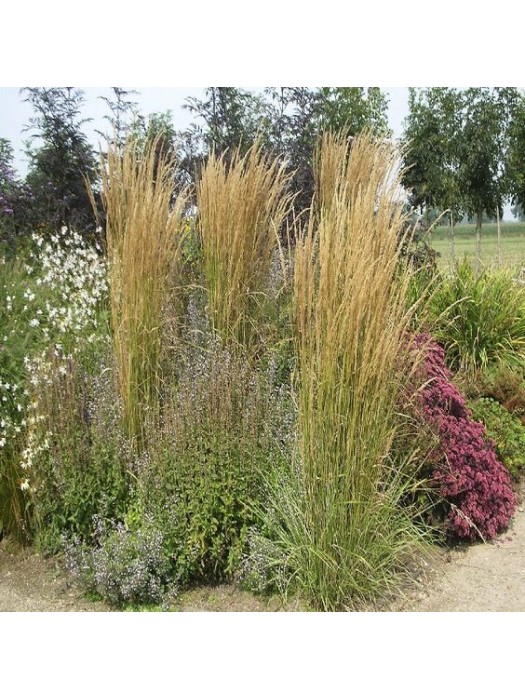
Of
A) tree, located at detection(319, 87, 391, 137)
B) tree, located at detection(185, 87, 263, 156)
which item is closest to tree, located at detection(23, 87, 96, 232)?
tree, located at detection(185, 87, 263, 156)

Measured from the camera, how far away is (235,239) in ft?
12.5

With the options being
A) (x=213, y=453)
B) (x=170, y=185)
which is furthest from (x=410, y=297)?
(x=213, y=453)

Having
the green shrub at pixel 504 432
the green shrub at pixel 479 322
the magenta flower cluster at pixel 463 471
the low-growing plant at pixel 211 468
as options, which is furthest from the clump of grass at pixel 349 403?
the green shrub at pixel 479 322

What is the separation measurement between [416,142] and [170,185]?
9.79ft

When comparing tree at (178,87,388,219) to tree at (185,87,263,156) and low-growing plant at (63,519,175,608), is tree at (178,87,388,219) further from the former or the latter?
low-growing plant at (63,519,175,608)

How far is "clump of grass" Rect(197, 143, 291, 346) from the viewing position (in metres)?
3.85

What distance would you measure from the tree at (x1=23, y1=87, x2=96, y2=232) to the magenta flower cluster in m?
3.34

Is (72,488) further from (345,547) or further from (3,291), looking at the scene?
(3,291)

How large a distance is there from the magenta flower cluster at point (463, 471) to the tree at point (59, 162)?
3.34 m

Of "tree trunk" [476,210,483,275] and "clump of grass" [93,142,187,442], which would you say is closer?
"clump of grass" [93,142,187,442]

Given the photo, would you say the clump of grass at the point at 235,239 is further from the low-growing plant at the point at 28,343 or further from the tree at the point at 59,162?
Answer: the tree at the point at 59,162

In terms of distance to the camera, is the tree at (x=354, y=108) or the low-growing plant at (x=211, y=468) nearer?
the low-growing plant at (x=211, y=468)

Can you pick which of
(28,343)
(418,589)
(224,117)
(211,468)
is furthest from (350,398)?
(224,117)

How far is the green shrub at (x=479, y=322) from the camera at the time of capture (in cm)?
504
